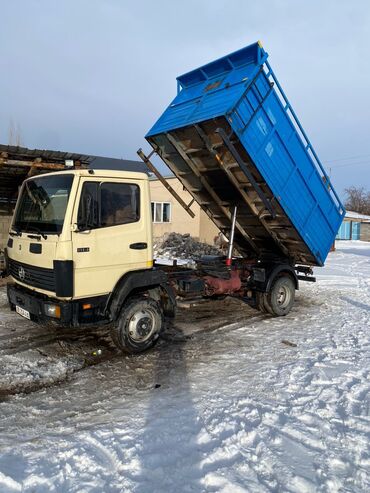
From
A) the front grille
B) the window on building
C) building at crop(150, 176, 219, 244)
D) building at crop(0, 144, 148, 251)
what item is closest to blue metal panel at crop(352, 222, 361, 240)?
building at crop(150, 176, 219, 244)

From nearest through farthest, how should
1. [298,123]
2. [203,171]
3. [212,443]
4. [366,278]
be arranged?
[212,443] < [298,123] < [203,171] < [366,278]

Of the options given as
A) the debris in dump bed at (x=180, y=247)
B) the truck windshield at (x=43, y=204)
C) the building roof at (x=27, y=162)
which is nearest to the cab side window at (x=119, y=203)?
the truck windshield at (x=43, y=204)

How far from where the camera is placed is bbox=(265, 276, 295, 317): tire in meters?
7.62

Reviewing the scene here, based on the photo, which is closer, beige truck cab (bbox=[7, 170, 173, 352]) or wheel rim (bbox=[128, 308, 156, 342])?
beige truck cab (bbox=[7, 170, 173, 352])

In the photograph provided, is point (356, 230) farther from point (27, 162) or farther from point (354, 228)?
point (27, 162)

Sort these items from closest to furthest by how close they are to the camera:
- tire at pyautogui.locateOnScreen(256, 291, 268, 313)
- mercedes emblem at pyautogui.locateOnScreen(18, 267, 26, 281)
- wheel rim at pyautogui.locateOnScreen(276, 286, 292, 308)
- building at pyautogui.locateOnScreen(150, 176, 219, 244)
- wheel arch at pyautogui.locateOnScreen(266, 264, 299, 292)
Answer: mercedes emblem at pyautogui.locateOnScreen(18, 267, 26, 281) → wheel arch at pyautogui.locateOnScreen(266, 264, 299, 292) → tire at pyautogui.locateOnScreen(256, 291, 268, 313) → wheel rim at pyautogui.locateOnScreen(276, 286, 292, 308) → building at pyautogui.locateOnScreen(150, 176, 219, 244)

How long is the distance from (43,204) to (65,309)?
1.53 meters

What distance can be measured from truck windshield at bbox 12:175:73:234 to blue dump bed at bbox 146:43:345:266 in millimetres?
2357

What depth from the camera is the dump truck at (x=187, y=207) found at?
15.4ft

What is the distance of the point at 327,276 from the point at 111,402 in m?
11.3

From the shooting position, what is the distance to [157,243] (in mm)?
20984

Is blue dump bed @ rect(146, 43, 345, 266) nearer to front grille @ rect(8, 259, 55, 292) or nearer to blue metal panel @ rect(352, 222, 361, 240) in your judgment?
front grille @ rect(8, 259, 55, 292)

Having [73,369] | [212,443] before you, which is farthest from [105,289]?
[212,443]

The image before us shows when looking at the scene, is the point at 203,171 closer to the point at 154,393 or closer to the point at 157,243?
the point at 154,393
